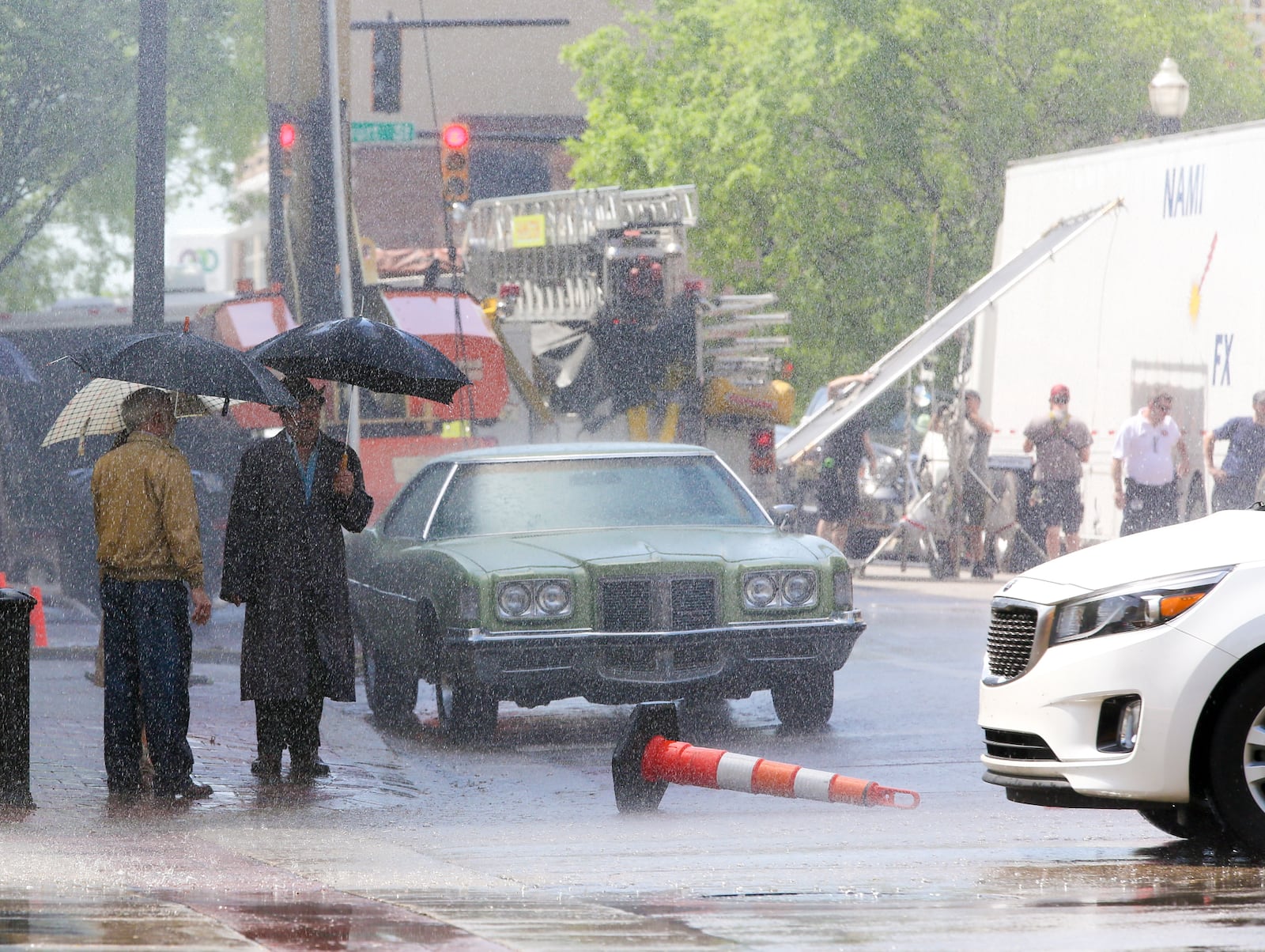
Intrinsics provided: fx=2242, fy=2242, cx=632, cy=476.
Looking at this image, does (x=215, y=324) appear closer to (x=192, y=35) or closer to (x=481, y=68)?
(x=192, y=35)

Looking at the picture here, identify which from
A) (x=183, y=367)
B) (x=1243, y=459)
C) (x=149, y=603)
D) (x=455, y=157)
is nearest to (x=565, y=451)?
(x=183, y=367)

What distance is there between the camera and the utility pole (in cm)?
1541

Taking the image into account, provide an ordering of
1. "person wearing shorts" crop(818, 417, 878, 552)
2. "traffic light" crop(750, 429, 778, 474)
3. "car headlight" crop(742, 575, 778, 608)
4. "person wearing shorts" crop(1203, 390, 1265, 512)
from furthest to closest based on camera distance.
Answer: "person wearing shorts" crop(818, 417, 878, 552) → "traffic light" crop(750, 429, 778, 474) → "person wearing shorts" crop(1203, 390, 1265, 512) → "car headlight" crop(742, 575, 778, 608)

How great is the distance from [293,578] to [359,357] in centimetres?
104

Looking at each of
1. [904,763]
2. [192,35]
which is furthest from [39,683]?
[192,35]

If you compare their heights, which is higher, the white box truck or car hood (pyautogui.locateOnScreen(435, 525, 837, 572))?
the white box truck

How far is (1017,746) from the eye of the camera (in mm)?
7418

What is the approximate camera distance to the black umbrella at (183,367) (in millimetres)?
8922

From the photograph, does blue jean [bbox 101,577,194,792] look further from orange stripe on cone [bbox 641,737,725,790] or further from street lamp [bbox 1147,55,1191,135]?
street lamp [bbox 1147,55,1191,135]

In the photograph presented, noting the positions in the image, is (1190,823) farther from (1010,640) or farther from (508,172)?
(508,172)

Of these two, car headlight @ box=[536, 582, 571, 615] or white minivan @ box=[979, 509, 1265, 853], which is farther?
car headlight @ box=[536, 582, 571, 615]

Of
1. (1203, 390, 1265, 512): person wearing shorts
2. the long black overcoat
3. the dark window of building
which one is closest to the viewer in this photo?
the long black overcoat

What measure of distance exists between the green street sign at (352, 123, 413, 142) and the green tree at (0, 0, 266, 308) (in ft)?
41.3

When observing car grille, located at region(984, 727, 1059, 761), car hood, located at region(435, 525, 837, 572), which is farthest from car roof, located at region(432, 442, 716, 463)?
car grille, located at region(984, 727, 1059, 761)
